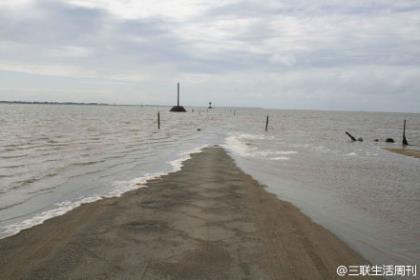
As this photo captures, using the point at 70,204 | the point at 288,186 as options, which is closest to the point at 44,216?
the point at 70,204

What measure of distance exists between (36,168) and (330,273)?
1317cm

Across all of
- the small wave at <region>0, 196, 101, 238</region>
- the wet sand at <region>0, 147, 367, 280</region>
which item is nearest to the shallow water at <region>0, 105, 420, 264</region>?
the small wave at <region>0, 196, 101, 238</region>

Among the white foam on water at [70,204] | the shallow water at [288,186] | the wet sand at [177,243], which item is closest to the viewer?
the wet sand at [177,243]

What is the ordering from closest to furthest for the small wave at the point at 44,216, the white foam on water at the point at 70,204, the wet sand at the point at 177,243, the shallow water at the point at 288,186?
the wet sand at the point at 177,243 < the small wave at the point at 44,216 < the white foam on water at the point at 70,204 < the shallow water at the point at 288,186

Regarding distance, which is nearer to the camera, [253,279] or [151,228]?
[253,279]

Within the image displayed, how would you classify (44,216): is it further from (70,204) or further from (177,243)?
(177,243)

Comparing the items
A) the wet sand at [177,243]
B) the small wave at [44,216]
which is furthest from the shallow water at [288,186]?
the wet sand at [177,243]

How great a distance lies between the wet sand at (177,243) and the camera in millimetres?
5246

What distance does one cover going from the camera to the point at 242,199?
9.87 metres

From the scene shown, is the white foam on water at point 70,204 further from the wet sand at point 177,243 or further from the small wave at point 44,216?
the wet sand at point 177,243

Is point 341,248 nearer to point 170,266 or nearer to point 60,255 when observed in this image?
point 170,266

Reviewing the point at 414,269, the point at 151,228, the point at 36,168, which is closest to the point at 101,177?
the point at 36,168

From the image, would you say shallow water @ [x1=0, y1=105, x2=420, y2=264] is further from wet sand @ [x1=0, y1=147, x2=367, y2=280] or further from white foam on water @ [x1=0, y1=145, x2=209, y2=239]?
wet sand @ [x1=0, y1=147, x2=367, y2=280]

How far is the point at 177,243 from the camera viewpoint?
6.31m
